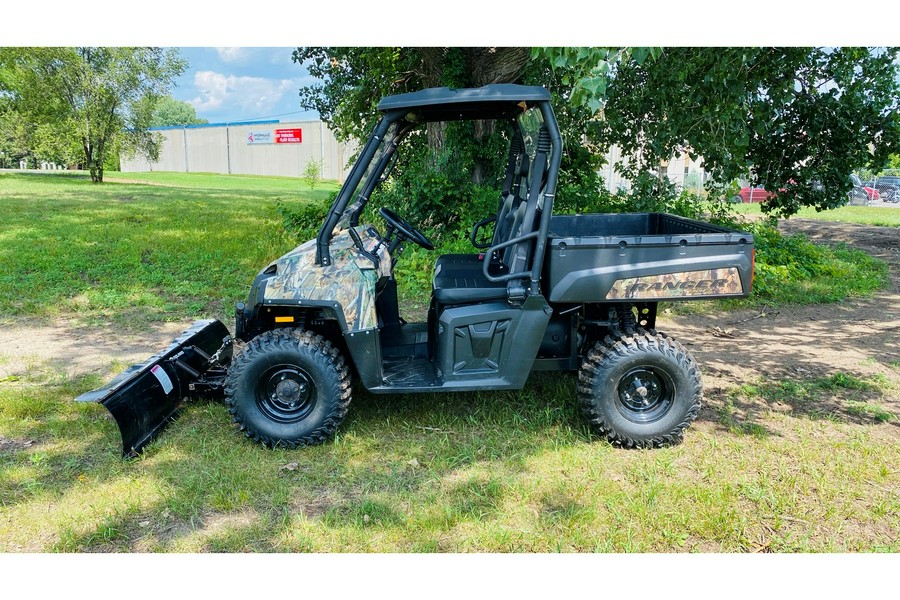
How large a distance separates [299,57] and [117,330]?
705 cm

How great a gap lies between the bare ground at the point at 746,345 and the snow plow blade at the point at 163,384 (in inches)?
42.1

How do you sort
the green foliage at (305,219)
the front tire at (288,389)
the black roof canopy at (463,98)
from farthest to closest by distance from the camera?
the green foliage at (305,219), the front tire at (288,389), the black roof canopy at (463,98)

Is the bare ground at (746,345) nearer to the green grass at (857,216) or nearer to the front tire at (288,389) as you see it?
the front tire at (288,389)

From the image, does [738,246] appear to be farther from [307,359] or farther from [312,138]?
[312,138]

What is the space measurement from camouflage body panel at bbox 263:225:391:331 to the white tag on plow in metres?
0.91

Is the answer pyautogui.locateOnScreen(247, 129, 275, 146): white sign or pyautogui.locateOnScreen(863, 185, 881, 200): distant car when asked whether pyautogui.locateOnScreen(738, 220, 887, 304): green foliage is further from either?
pyautogui.locateOnScreen(247, 129, 275, 146): white sign

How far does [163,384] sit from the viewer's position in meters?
4.35

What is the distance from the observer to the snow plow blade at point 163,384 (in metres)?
3.99

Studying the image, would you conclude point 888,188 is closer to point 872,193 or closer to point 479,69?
point 872,193

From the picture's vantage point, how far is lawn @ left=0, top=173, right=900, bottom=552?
3.27 meters

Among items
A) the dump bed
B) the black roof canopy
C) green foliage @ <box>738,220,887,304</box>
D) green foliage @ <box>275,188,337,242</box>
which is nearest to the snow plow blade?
the black roof canopy

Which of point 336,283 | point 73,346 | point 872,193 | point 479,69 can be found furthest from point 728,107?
point 872,193

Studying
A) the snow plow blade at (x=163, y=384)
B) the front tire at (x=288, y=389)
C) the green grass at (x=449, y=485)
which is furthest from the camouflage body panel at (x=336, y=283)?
the snow plow blade at (x=163, y=384)

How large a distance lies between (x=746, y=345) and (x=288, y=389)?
4287 millimetres
